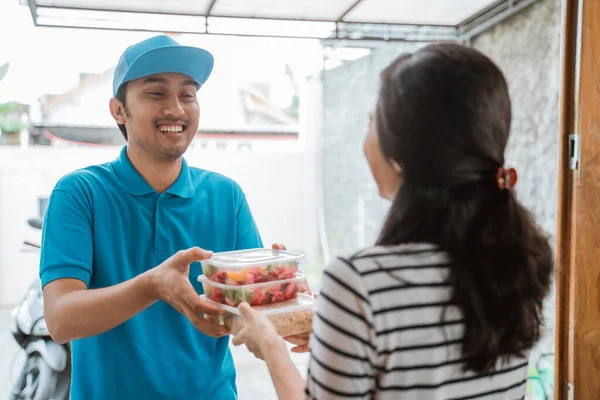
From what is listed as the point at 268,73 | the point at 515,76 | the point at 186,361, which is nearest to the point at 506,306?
the point at 186,361

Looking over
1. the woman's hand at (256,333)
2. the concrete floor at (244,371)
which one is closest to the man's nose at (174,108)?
the woman's hand at (256,333)

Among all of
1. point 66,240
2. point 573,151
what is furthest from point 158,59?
point 573,151

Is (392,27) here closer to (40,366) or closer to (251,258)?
(40,366)

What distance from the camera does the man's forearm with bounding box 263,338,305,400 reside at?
30.3 inches

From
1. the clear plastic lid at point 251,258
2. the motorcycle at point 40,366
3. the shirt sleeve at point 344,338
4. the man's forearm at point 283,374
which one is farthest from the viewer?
the motorcycle at point 40,366

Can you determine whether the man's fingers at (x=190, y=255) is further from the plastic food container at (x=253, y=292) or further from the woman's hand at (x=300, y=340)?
the woman's hand at (x=300, y=340)

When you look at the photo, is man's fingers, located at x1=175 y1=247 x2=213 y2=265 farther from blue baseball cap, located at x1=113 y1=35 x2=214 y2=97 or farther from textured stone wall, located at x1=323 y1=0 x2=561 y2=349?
textured stone wall, located at x1=323 y1=0 x2=561 y2=349

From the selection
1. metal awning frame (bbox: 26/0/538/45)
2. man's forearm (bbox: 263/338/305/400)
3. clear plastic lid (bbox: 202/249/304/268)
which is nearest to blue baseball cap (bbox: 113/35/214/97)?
clear plastic lid (bbox: 202/249/304/268)

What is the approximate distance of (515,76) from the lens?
10.1 feet

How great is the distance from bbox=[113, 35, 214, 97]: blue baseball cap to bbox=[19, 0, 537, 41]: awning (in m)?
Answer: 1.85

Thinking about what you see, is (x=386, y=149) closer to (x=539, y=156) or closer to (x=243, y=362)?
(x=539, y=156)

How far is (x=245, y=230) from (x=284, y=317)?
0.34 metres

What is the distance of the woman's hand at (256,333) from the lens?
83 cm

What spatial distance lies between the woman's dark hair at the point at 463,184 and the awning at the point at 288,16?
2.42 m
